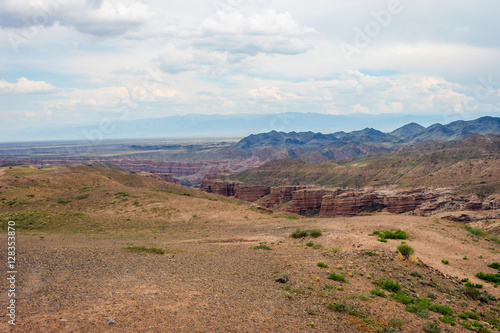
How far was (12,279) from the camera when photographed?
41.2 feet

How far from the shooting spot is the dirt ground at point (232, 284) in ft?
32.8

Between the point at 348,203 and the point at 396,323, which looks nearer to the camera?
the point at 396,323

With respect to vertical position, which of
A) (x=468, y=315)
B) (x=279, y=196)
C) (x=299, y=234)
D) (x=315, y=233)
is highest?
(x=315, y=233)

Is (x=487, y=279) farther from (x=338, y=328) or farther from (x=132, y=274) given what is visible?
(x=132, y=274)

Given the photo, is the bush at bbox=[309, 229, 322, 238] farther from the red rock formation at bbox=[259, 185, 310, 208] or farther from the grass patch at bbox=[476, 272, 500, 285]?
the red rock formation at bbox=[259, 185, 310, 208]

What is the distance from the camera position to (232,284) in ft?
43.9

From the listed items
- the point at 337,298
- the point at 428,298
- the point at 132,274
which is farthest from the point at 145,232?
the point at 428,298

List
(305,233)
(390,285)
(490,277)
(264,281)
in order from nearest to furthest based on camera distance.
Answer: (264,281), (390,285), (490,277), (305,233)

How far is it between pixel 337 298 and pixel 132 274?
7.93 meters

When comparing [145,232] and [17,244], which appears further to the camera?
[145,232]

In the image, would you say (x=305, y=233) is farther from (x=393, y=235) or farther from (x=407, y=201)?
(x=407, y=201)

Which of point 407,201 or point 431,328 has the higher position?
point 431,328

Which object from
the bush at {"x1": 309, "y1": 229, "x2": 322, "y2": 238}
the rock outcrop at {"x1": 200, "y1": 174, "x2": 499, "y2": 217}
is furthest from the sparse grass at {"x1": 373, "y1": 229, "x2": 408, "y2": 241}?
the rock outcrop at {"x1": 200, "y1": 174, "x2": 499, "y2": 217}

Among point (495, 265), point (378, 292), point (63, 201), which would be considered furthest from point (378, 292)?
point (63, 201)
